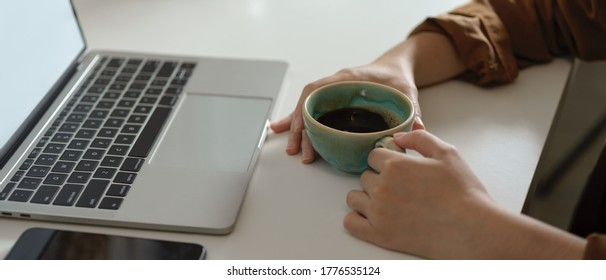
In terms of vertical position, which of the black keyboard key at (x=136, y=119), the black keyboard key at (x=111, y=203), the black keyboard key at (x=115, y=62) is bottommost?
the black keyboard key at (x=111, y=203)

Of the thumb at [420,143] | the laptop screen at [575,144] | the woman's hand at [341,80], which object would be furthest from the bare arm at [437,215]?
the laptop screen at [575,144]

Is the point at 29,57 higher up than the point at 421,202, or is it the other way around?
the point at 421,202

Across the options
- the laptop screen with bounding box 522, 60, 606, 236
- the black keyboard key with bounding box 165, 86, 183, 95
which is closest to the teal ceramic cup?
the black keyboard key with bounding box 165, 86, 183, 95

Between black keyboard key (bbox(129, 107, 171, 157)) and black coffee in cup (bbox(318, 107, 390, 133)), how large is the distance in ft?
0.69

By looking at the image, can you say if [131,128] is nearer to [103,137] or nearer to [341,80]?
[103,137]

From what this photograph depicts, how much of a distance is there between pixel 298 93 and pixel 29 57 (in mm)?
359

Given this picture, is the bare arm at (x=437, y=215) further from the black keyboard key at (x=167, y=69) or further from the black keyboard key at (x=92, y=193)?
the black keyboard key at (x=167, y=69)

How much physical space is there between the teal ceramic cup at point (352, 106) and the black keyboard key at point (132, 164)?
20 centimetres

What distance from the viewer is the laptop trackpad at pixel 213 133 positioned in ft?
2.29

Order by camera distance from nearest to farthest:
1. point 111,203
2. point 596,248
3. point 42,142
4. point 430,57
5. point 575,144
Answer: point 596,248
point 111,203
point 42,142
point 430,57
point 575,144

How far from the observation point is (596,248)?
0.52m

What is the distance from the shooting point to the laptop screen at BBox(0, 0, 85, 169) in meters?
0.72

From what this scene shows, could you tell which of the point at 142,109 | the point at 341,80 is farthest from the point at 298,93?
the point at 142,109

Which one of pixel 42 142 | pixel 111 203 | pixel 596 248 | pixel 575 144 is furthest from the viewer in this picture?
pixel 575 144
